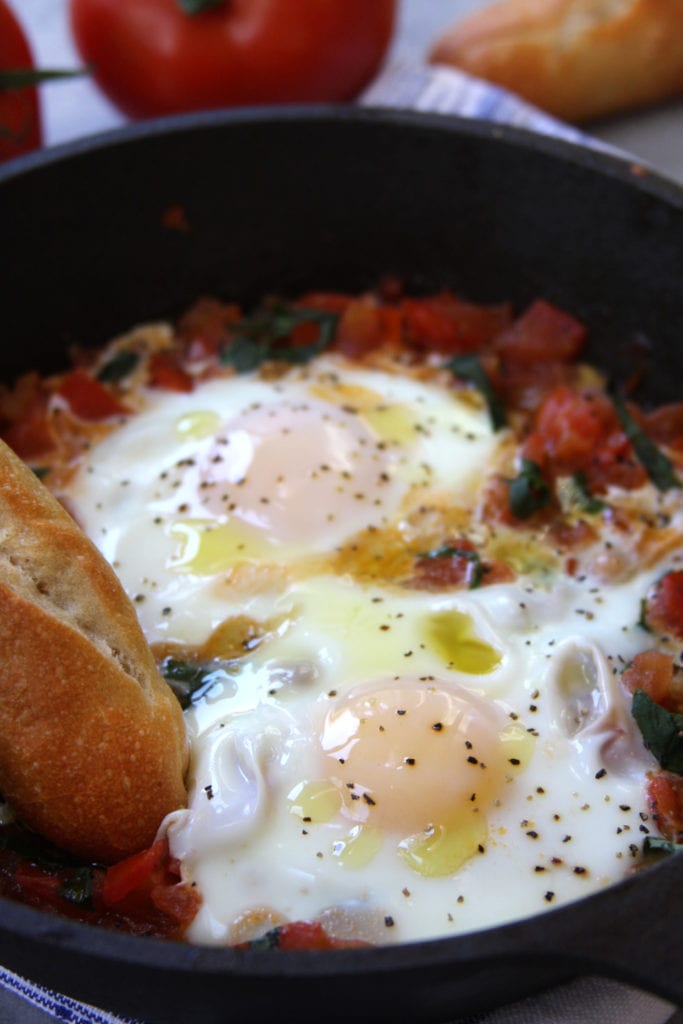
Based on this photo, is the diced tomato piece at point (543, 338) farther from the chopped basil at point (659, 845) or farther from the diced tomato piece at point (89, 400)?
the chopped basil at point (659, 845)

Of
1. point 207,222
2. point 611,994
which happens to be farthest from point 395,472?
point 611,994

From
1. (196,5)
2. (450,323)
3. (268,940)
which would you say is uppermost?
(196,5)

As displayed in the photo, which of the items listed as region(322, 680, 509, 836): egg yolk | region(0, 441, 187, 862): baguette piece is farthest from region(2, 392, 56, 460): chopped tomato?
region(322, 680, 509, 836): egg yolk

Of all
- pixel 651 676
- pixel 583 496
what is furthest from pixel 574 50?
pixel 651 676

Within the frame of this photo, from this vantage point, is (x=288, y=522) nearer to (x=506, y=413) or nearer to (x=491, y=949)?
(x=506, y=413)

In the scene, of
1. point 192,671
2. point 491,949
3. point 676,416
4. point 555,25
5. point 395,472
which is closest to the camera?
point 491,949

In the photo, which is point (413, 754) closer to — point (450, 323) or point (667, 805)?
point (667, 805)

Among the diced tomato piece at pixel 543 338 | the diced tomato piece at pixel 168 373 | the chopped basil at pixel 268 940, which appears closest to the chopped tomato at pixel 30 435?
the diced tomato piece at pixel 168 373
